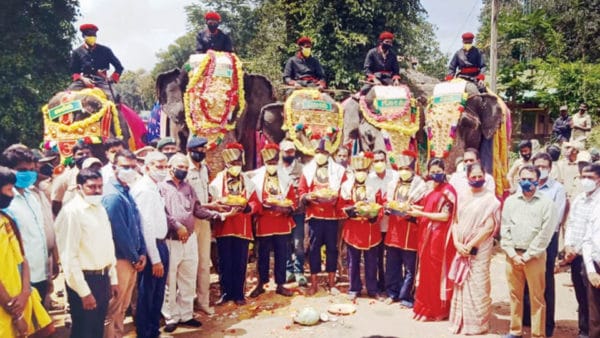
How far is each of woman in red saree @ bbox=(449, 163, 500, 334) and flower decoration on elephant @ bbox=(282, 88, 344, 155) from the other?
2570mm

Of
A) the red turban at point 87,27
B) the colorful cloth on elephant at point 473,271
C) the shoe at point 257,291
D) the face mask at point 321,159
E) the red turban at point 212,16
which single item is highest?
the red turban at point 212,16

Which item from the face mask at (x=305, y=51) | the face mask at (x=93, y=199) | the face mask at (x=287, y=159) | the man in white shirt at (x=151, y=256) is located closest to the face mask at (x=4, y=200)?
the face mask at (x=93, y=199)

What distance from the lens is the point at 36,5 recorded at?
1377cm

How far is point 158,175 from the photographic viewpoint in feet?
17.3

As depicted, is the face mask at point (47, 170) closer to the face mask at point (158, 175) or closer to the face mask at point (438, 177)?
the face mask at point (158, 175)

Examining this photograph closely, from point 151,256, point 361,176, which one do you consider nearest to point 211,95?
point 361,176

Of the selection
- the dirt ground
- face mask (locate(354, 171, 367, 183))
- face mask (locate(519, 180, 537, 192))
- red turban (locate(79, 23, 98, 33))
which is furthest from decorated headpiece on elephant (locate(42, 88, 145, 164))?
face mask (locate(519, 180, 537, 192))

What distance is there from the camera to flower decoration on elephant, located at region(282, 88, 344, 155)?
7.39 meters

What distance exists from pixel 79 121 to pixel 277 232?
9.03 ft

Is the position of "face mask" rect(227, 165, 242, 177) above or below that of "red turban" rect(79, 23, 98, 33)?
below

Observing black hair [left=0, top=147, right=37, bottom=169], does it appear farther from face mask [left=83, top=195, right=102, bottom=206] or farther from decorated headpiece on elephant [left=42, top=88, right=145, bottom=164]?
decorated headpiece on elephant [left=42, top=88, right=145, bottom=164]

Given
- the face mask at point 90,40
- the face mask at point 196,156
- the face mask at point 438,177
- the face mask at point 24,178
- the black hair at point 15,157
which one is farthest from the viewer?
the face mask at point 90,40

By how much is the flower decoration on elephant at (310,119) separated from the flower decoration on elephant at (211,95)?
0.78m

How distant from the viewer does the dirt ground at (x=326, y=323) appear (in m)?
5.30
